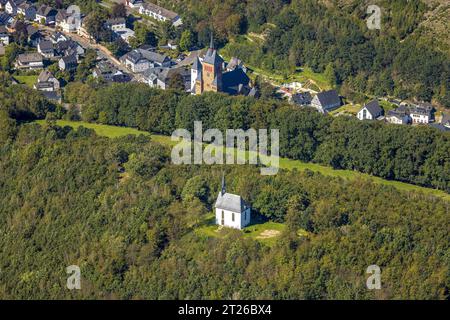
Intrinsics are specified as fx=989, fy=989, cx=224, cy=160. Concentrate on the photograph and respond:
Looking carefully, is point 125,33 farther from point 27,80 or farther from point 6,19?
point 27,80

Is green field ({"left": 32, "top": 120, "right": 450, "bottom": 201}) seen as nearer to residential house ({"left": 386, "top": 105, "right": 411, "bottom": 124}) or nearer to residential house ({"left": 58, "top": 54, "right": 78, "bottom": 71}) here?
residential house ({"left": 386, "top": 105, "right": 411, "bottom": 124})

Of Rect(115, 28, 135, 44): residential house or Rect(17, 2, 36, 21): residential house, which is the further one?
Rect(17, 2, 36, 21): residential house

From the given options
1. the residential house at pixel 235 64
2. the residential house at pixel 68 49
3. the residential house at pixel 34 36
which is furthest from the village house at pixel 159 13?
the residential house at pixel 34 36

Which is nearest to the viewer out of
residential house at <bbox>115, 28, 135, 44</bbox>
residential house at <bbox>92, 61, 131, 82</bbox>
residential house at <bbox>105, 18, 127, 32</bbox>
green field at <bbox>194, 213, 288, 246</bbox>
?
green field at <bbox>194, 213, 288, 246</bbox>

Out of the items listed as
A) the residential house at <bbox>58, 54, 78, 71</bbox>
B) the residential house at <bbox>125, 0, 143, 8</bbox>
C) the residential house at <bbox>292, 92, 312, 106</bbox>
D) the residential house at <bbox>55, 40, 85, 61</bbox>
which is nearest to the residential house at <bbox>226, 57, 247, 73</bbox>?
the residential house at <bbox>292, 92, 312, 106</bbox>

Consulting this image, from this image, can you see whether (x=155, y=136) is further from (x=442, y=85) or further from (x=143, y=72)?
(x=442, y=85)

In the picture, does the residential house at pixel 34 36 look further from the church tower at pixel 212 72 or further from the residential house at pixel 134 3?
the church tower at pixel 212 72

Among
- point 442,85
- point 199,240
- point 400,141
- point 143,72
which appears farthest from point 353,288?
point 143,72
